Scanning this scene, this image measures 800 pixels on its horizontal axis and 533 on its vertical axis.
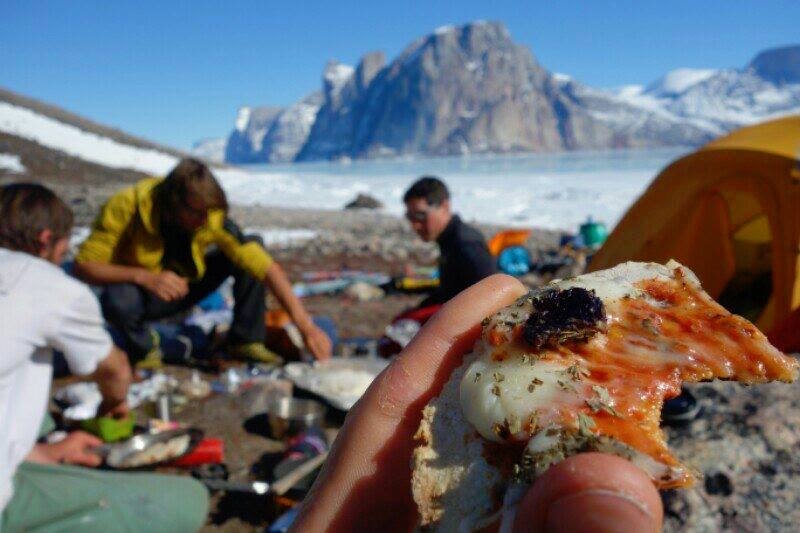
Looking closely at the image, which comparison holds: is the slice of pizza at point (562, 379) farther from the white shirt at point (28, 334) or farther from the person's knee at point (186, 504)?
the person's knee at point (186, 504)

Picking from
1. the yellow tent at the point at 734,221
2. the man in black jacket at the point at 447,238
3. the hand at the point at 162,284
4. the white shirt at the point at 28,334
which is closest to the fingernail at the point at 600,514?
the white shirt at the point at 28,334

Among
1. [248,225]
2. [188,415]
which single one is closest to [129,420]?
[188,415]

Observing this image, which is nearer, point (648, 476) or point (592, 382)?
point (648, 476)

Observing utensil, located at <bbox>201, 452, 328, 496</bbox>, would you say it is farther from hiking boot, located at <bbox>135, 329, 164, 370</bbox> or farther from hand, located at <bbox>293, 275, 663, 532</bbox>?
hiking boot, located at <bbox>135, 329, 164, 370</bbox>

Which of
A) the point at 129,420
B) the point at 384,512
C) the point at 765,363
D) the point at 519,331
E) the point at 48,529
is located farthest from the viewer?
the point at 129,420

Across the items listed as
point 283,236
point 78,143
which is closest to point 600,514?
point 283,236

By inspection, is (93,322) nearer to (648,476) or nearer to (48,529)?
(48,529)

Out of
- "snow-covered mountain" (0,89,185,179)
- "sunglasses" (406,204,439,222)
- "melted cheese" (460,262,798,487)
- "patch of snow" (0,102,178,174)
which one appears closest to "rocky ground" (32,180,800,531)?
"melted cheese" (460,262,798,487)
